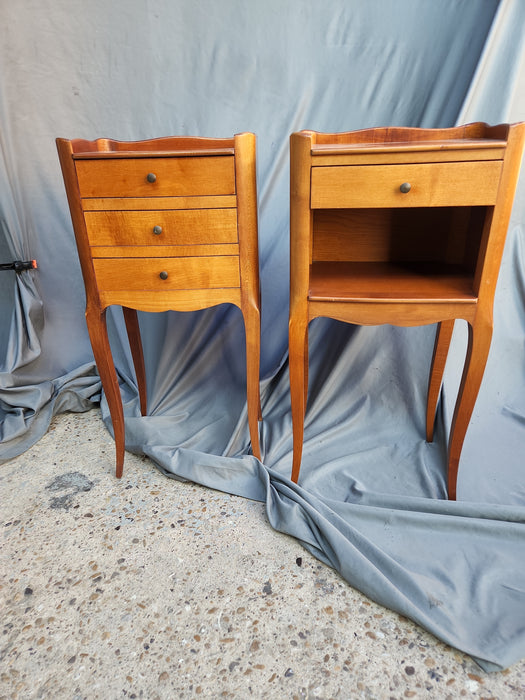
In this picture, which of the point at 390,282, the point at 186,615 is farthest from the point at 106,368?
the point at 390,282

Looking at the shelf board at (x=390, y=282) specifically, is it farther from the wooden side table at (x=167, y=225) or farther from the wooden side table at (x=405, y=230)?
the wooden side table at (x=167, y=225)

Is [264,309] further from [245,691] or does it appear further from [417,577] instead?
[245,691]

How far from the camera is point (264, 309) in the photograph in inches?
68.8

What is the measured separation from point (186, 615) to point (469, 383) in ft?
2.95

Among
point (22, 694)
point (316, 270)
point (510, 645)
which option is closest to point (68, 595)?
point (22, 694)

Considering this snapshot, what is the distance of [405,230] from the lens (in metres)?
1.37

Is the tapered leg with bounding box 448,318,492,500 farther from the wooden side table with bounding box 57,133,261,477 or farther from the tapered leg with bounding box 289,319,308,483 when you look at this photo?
the wooden side table with bounding box 57,133,261,477

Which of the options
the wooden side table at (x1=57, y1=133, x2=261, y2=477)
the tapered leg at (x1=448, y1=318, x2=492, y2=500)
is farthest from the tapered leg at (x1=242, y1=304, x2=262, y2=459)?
the tapered leg at (x1=448, y1=318, x2=492, y2=500)

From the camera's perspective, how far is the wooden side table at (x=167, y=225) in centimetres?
104

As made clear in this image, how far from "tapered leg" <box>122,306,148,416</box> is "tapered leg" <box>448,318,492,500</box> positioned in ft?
3.72

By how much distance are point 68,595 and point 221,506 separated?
440mm

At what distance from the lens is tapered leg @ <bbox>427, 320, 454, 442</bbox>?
55.4 inches

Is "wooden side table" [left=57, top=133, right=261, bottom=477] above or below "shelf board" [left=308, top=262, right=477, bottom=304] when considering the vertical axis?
above

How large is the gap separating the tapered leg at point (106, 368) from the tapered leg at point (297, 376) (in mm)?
555
